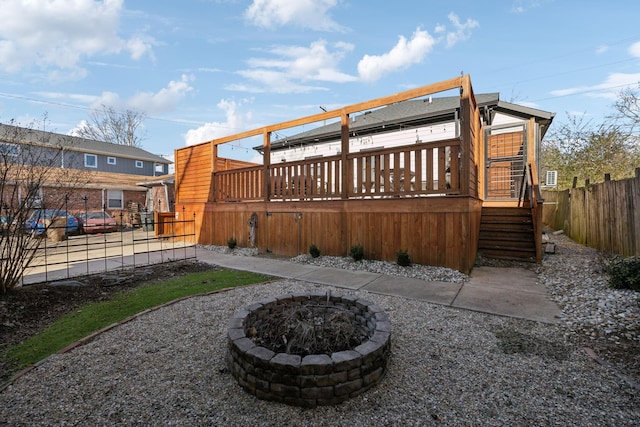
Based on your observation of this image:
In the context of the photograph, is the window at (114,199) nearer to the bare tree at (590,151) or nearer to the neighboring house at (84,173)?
the neighboring house at (84,173)

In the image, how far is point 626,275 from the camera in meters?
3.97

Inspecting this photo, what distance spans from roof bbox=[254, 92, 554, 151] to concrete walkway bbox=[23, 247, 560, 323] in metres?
6.07

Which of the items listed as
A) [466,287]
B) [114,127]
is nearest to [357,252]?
[466,287]

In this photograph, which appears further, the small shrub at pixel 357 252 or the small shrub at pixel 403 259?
the small shrub at pixel 357 252

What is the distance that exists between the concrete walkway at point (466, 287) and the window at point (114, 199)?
51.8 feet

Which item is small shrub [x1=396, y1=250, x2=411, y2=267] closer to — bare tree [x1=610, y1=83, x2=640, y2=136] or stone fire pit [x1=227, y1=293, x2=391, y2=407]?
stone fire pit [x1=227, y1=293, x2=391, y2=407]

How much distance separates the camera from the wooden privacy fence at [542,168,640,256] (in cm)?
508

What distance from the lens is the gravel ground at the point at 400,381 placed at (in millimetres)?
1829

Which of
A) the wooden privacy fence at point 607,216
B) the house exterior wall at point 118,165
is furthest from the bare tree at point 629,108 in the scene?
the house exterior wall at point 118,165

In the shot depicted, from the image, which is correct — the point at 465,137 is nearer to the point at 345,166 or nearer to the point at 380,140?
the point at 345,166

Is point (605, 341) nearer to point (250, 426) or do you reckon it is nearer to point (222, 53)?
point (250, 426)

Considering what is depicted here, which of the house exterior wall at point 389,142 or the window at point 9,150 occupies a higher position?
the house exterior wall at point 389,142

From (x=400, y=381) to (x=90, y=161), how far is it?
26.0 metres

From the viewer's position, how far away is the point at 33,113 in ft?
15.6
